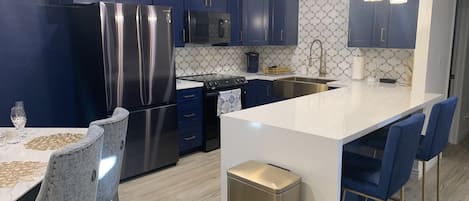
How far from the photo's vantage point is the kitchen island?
78.1 inches

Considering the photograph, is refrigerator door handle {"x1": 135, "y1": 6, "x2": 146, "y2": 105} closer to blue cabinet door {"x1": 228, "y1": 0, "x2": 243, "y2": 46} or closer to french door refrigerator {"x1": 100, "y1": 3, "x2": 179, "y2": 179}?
french door refrigerator {"x1": 100, "y1": 3, "x2": 179, "y2": 179}

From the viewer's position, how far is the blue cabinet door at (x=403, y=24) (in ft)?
12.5

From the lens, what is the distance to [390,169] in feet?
6.36

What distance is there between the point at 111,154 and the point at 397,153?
1.54 m

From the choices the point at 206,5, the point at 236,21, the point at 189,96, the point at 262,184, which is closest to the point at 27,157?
the point at 262,184

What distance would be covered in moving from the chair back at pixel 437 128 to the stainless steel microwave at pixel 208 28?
2.75 meters

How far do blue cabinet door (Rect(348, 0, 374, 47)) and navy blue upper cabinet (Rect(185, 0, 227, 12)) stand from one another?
1641 mm

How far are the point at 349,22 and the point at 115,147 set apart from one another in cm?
339

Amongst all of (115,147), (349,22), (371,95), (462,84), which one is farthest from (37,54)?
(462,84)

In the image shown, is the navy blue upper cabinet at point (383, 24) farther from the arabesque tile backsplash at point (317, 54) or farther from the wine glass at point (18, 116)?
the wine glass at point (18, 116)

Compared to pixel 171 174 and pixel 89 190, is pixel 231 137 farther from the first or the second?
pixel 171 174

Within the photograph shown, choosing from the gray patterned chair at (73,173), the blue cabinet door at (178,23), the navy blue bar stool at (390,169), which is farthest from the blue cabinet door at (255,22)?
the gray patterned chair at (73,173)

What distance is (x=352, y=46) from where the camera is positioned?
14.4 ft

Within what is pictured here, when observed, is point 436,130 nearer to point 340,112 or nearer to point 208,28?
point 340,112
